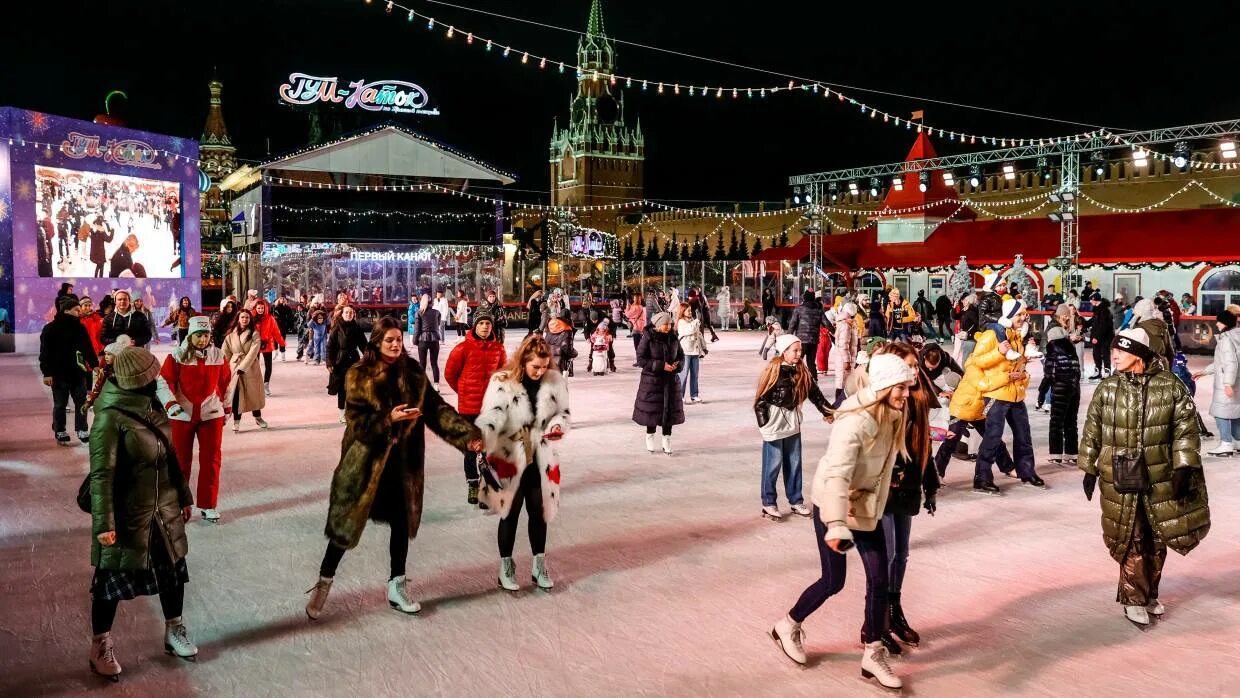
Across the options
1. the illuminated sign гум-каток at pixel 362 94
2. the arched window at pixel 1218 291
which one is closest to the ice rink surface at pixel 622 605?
the arched window at pixel 1218 291

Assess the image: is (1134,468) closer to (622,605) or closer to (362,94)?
(622,605)

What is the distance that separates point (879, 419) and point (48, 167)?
725 inches

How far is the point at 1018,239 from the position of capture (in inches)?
1006

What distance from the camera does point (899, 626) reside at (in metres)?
3.85

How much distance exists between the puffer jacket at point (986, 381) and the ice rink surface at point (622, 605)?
56 centimetres

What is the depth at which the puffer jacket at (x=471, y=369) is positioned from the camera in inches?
253

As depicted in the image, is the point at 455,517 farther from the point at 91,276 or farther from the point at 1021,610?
the point at 91,276

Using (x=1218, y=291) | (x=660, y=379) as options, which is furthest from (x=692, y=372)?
(x=1218, y=291)

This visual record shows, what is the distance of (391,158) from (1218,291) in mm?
22485

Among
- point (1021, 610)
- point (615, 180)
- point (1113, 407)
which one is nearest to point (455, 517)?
point (1021, 610)

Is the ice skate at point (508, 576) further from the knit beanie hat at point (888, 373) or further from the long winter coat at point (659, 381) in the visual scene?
the long winter coat at point (659, 381)

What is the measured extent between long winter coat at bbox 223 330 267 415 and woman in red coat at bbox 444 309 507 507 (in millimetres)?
2486

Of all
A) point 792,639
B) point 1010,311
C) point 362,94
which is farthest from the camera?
point 362,94

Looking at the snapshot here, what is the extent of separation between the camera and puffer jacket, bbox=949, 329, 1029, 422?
261 inches
